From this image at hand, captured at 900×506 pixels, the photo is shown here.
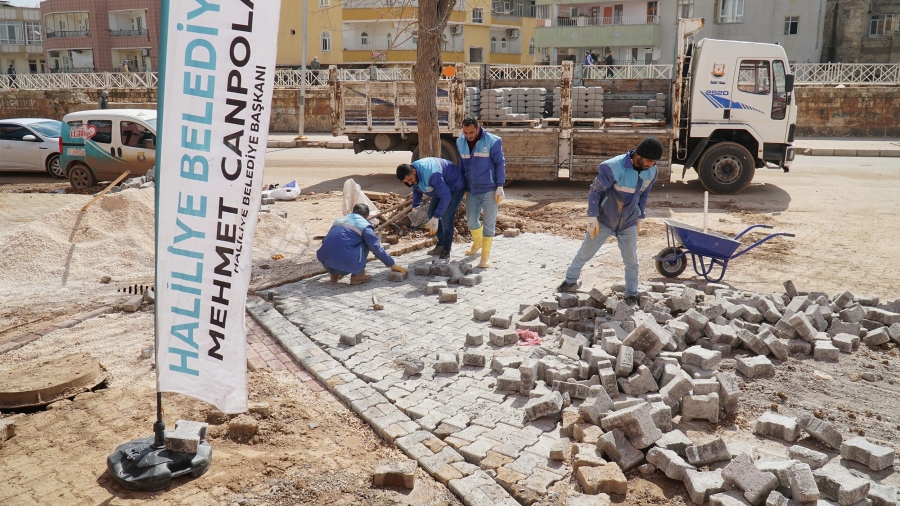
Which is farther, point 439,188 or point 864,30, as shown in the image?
point 864,30

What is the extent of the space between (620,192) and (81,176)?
13498 millimetres

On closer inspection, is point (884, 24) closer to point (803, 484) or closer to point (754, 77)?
point (754, 77)

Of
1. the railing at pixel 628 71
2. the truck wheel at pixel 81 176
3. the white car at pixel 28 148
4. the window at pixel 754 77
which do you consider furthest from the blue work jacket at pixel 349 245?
the railing at pixel 628 71

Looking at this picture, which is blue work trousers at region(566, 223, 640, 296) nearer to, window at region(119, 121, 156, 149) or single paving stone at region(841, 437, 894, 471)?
single paving stone at region(841, 437, 894, 471)

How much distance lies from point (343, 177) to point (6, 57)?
179 feet

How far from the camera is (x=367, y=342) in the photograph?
659cm

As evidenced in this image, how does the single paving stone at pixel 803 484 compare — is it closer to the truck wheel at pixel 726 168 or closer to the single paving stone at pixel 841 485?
the single paving stone at pixel 841 485

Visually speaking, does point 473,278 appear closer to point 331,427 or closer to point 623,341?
point 623,341

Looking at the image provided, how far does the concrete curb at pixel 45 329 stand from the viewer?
21.3 ft

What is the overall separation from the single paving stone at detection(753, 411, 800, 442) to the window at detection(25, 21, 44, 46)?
68.4m

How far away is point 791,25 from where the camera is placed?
118ft

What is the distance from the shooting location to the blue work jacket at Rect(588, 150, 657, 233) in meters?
7.34

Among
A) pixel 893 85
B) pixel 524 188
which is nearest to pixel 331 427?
pixel 524 188

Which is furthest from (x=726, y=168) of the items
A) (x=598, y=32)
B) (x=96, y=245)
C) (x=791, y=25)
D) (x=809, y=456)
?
(x=598, y=32)
